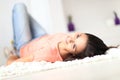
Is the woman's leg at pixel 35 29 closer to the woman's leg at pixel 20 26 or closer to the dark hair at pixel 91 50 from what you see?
the woman's leg at pixel 20 26

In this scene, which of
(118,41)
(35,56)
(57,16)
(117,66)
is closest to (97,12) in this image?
(57,16)

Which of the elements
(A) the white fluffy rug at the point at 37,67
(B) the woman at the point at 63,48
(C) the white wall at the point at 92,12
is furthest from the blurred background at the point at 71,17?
(A) the white fluffy rug at the point at 37,67

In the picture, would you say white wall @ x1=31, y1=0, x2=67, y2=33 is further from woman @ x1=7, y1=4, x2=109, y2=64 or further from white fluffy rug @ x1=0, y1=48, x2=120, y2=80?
white fluffy rug @ x1=0, y1=48, x2=120, y2=80

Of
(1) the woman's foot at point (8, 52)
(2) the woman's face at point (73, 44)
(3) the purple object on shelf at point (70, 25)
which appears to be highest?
(2) the woman's face at point (73, 44)

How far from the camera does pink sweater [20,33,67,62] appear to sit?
0.90 metres

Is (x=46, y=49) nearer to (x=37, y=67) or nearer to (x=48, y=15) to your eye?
(x=37, y=67)

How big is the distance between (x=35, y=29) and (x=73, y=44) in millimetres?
360

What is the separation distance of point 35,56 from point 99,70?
30 centimetres

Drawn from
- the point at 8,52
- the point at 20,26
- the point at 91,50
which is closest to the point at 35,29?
the point at 20,26

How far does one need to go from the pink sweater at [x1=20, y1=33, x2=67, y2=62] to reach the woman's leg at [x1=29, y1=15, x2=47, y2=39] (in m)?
0.12

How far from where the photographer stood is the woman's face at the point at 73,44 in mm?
882

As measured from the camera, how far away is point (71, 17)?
1.53 meters

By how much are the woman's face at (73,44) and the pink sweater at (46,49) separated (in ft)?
0.07

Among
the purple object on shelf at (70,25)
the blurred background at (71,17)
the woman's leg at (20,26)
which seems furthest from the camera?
the purple object on shelf at (70,25)
